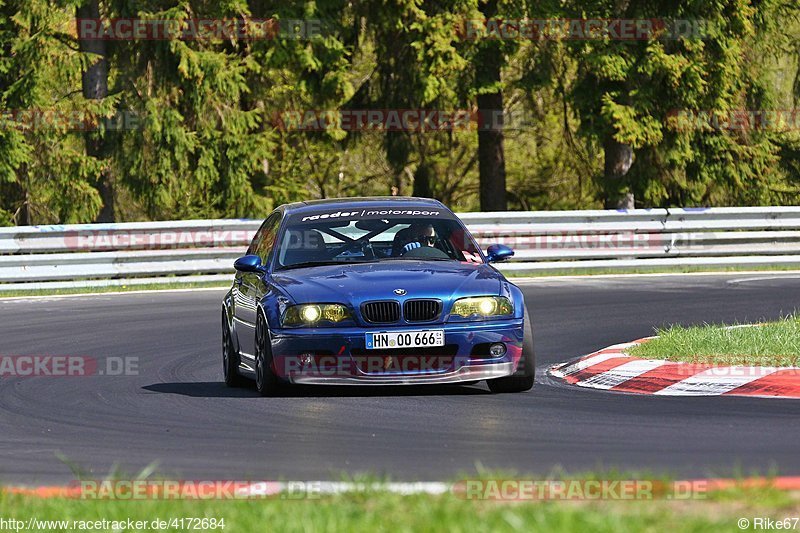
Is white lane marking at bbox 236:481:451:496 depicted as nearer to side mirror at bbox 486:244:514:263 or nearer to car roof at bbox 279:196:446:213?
side mirror at bbox 486:244:514:263

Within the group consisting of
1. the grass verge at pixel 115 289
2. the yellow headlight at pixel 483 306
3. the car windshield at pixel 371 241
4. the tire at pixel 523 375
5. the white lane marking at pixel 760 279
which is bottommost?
the white lane marking at pixel 760 279

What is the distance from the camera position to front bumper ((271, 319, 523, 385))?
10.8 m

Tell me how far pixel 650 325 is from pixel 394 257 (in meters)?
5.31

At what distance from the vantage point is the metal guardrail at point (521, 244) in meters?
23.6

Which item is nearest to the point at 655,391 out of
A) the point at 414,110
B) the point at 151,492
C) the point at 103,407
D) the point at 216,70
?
the point at 103,407

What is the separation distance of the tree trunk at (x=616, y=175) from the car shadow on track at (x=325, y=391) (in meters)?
20.3

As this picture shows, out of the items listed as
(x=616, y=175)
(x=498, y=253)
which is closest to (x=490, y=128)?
(x=616, y=175)

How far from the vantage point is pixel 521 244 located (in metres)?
25.3

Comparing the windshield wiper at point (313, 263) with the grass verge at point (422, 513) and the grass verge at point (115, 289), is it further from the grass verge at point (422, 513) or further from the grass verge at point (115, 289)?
the grass verge at point (115, 289)

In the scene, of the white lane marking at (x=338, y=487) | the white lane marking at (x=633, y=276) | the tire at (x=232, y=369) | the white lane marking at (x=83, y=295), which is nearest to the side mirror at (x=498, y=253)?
the tire at (x=232, y=369)

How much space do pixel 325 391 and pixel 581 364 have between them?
235cm

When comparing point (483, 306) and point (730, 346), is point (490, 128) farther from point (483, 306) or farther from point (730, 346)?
point (483, 306)

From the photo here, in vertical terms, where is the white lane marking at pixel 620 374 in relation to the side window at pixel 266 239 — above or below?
below

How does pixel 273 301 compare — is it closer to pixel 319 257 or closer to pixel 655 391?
pixel 319 257
